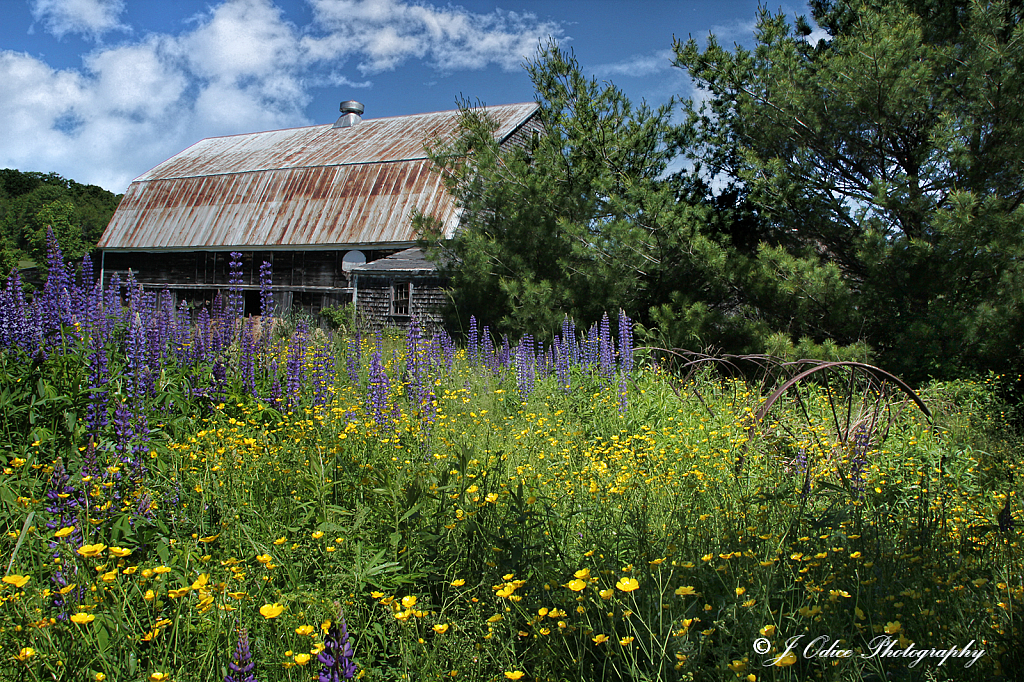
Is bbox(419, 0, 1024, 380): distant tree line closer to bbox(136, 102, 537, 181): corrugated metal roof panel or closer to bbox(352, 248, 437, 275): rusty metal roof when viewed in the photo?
bbox(352, 248, 437, 275): rusty metal roof

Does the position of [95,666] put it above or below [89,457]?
below

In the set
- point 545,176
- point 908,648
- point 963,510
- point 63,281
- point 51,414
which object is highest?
point 545,176

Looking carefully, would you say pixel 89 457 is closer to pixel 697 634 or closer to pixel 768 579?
pixel 697 634

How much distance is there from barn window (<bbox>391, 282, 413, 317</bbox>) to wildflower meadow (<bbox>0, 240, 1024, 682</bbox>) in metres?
12.5

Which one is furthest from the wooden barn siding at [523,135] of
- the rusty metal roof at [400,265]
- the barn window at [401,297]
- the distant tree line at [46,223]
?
the distant tree line at [46,223]

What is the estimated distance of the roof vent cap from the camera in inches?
1088

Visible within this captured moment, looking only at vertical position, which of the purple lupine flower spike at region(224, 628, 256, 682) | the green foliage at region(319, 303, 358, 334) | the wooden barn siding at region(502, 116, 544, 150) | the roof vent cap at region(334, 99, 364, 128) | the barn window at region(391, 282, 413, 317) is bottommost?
the purple lupine flower spike at region(224, 628, 256, 682)

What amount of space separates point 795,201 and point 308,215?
660 inches

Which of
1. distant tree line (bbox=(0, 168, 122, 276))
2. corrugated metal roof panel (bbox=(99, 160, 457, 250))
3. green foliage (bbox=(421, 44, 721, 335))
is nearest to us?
green foliage (bbox=(421, 44, 721, 335))

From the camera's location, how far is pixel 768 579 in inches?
83.9

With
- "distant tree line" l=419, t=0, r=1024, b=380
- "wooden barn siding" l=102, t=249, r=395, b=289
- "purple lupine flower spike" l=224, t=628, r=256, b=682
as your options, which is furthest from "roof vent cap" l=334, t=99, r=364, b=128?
"purple lupine flower spike" l=224, t=628, r=256, b=682

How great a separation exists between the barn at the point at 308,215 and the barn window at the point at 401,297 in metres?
0.04

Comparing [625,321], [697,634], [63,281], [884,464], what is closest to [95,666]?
[697,634]

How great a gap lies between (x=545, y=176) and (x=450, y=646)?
992 centimetres
